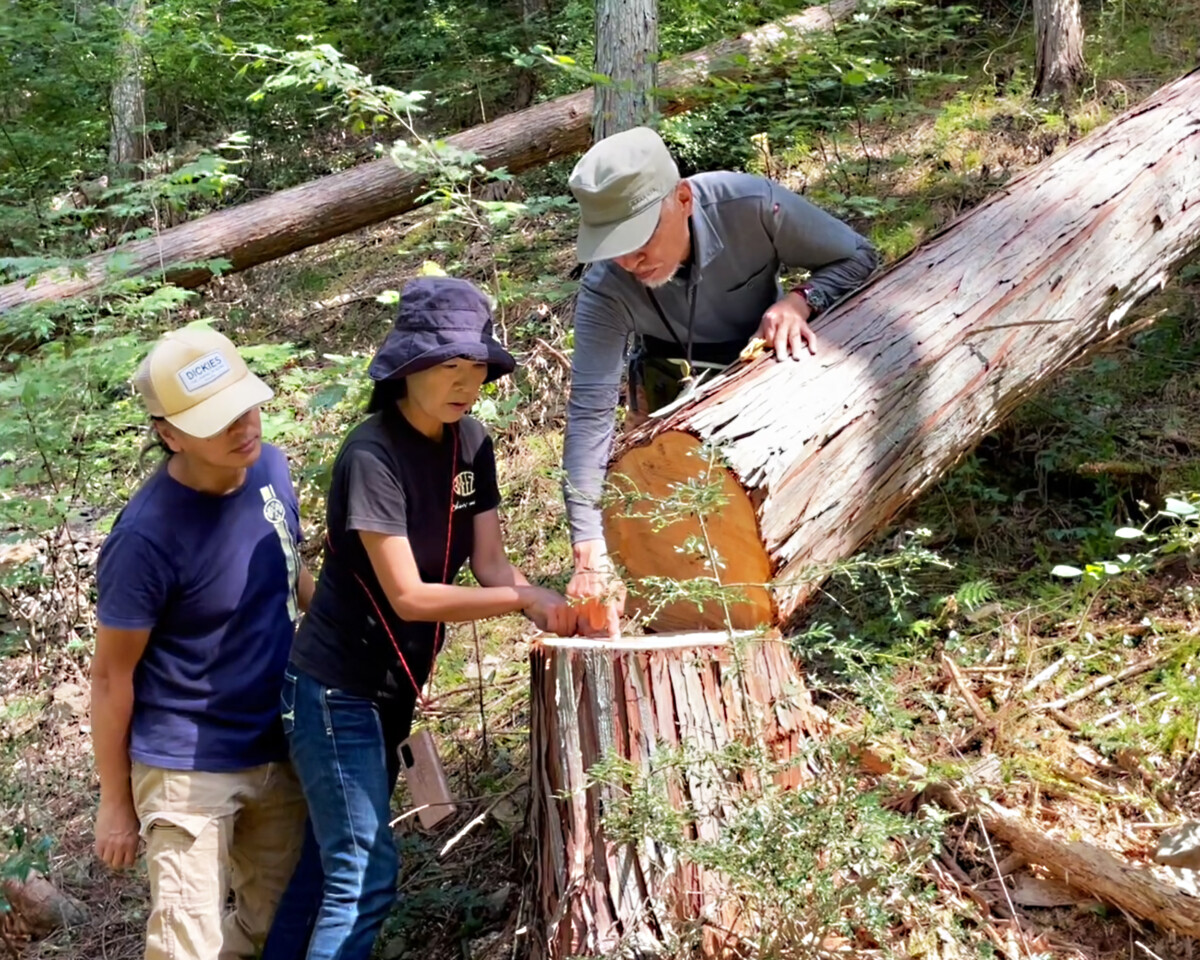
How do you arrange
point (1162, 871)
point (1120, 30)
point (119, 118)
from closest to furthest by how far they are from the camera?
point (1162, 871), point (1120, 30), point (119, 118)

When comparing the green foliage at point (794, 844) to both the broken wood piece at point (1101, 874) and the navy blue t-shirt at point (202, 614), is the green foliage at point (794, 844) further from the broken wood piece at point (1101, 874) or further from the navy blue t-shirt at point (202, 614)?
the navy blue t-shirt at point (202, 614)

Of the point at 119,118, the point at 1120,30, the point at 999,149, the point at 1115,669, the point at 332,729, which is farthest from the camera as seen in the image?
the point at 119,118

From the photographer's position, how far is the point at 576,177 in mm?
2781

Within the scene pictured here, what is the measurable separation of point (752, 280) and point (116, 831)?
232cm

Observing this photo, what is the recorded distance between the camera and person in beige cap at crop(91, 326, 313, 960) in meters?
2.49

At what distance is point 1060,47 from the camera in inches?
269

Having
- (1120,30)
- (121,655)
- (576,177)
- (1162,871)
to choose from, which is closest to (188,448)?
(121,655)

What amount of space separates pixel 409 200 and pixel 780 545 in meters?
6.45

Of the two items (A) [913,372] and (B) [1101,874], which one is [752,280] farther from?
(B) [1101,874]

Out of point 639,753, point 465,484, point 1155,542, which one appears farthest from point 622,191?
point 1155,542

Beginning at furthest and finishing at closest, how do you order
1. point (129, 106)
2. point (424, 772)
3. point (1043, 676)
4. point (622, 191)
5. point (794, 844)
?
point (129, 106), point (1043, 676), point (424, 772), point (622, 191), point (794, 844)

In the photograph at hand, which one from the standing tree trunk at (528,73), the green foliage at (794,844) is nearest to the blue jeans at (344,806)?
the green foliage at (794,844)

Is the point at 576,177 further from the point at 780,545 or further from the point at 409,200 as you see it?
the point at 409,200

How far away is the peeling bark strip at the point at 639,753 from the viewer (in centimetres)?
236
